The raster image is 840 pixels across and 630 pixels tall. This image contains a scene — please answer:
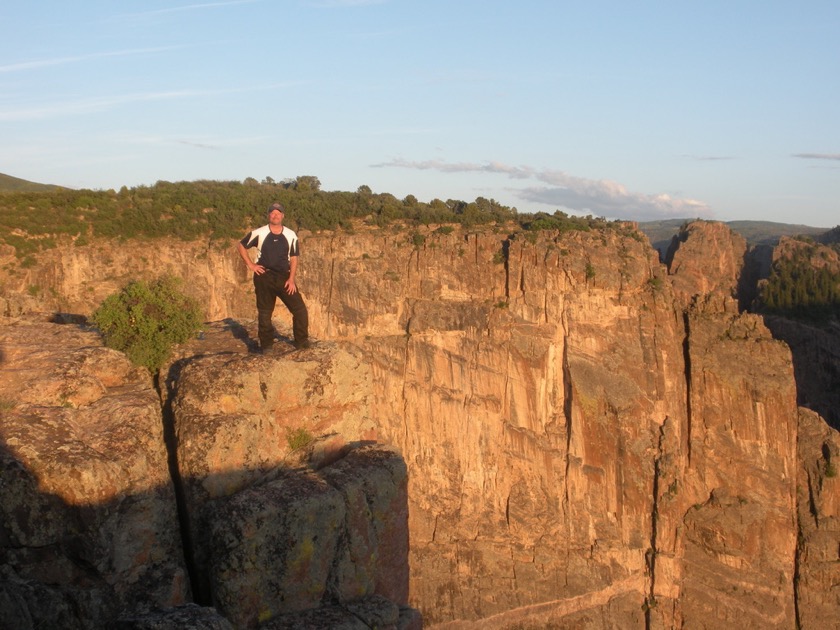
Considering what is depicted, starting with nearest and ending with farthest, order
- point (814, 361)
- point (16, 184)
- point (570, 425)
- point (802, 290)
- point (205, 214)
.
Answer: point (570, 425) → point (205, 214) → point (814, 361) → point (802, 290) → point (16, 184)

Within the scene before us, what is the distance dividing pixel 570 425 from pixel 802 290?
71.8 ft

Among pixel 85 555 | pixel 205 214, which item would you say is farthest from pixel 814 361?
pixel 85 555

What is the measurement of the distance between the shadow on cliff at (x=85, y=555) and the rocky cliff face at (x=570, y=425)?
20979mm

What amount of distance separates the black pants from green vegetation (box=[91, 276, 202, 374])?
75cm

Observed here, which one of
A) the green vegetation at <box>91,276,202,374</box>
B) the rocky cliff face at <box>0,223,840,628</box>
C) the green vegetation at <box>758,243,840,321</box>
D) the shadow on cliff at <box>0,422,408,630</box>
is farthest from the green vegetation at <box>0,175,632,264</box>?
the shadow on cliff at <box>0,422,408,630</box>

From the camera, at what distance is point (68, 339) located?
905cm

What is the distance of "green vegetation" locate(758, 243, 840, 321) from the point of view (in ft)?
142

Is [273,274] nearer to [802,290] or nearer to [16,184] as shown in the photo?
[802,290]

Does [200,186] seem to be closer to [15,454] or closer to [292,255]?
[292,255]

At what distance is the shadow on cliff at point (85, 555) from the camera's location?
6008mm

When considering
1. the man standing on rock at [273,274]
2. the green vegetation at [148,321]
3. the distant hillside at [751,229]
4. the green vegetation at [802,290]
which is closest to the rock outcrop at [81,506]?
the green vegetation at [148,321]

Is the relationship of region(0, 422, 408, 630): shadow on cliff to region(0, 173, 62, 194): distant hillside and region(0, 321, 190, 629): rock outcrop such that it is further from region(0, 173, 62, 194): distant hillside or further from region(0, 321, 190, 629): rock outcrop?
region(0, 173, 62, 194): distant hillside

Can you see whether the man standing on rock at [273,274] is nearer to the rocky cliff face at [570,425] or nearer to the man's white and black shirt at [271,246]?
the man's white and black shirt at [271,246]

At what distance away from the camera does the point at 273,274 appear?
894 centimetres
